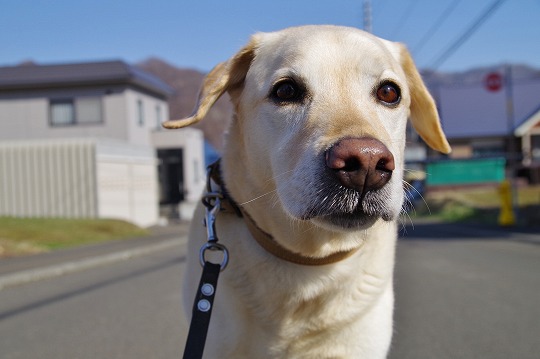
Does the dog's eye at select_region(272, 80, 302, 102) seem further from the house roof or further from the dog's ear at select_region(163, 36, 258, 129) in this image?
the house roof

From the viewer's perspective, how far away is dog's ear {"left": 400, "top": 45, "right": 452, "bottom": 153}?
307 cm

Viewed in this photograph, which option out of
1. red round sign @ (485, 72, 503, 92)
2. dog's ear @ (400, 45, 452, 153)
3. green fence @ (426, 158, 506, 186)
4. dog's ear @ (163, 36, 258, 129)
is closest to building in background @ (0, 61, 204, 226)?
red round sign @ (485, 72, 503, 92)

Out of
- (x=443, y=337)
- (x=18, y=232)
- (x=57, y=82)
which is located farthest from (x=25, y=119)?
(x=443, y=337)

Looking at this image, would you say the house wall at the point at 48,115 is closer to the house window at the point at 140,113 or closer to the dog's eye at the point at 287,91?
the house window at the point at 140,113

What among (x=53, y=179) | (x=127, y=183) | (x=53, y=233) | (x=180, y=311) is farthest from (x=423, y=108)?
(x=127, y=183)

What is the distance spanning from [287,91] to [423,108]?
92 cm

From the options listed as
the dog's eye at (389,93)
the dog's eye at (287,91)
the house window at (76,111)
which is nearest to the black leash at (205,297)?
the dog's eye at (287,91)

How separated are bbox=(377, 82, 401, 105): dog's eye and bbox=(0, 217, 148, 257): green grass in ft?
36.4

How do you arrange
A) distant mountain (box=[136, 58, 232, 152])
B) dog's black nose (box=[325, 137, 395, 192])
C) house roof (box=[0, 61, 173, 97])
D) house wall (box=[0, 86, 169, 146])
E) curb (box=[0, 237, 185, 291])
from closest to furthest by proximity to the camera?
dog's black nose (box=[325, 137, 395, 192])
curb (box=[0, 237, 185, 291])
house roof (box=[0, 61, 173, 97])
house wall (box=[0, 86, 169, 146])
distant mountain (box=[136, 58, 232, 152])

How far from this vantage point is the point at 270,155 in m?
2.53

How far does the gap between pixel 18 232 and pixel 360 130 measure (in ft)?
47.8

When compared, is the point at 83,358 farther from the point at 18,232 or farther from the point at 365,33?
the point at 18,232

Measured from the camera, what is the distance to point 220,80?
2.74 metres

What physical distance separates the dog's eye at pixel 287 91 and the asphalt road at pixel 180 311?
2356mm
